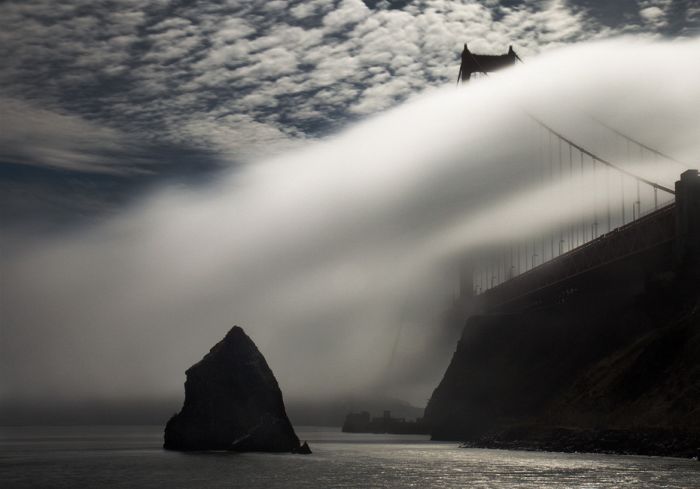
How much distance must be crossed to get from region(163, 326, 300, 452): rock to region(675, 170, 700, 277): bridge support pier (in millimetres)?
52193

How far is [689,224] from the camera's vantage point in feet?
338

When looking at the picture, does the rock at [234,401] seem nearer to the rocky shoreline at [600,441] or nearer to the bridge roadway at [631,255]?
the rocky shoreline at [600,441]

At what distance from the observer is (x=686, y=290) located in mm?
104438

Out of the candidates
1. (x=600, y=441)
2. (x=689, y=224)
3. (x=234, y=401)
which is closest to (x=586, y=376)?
(x=600, y=441)

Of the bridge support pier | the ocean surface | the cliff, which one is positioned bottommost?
the ocean surface

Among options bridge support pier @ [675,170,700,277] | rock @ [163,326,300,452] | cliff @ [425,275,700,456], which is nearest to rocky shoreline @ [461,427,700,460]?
cliff @ [425,275,700,456]

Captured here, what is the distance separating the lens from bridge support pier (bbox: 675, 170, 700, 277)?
4053 inches

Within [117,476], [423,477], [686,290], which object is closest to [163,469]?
[117,476]

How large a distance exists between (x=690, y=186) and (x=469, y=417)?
7149cm

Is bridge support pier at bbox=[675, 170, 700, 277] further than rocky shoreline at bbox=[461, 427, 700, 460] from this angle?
Yes

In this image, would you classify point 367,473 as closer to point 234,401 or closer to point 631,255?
point 234,401

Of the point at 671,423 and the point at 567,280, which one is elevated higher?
the point at 567,280

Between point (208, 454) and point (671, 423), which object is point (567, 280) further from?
point (208, 454)

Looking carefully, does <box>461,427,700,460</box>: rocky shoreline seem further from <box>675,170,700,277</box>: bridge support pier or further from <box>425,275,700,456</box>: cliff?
<box>675,170,700,277</box>: bridge support pier
